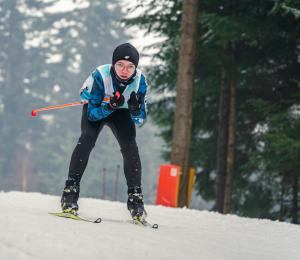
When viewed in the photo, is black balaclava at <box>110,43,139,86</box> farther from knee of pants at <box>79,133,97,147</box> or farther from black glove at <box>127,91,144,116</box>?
knee of pants at <box>79,133,97,147</box>

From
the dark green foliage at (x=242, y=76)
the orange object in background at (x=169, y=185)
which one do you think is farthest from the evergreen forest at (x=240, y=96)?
the orange object in background at (x=169, y=185)

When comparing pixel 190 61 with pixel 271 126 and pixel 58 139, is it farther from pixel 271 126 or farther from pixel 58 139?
pixel 58 139

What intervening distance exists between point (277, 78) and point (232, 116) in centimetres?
171

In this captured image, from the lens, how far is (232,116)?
37.8 ft

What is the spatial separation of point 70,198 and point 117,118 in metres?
0.85

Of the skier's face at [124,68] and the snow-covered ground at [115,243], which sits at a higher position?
the skier's face at [124,68]

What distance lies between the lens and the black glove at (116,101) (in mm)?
3469

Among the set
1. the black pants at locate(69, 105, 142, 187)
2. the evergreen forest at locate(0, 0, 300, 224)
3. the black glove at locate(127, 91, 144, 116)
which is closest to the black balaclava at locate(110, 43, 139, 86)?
the black glove at locate(127, 91, 144, 116)

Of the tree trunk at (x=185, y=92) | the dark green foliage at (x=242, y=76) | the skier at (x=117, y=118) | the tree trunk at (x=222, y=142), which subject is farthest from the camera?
the tree trunk at (x=222, y=142)

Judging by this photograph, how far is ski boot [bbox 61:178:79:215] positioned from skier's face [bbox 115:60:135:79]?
105cm

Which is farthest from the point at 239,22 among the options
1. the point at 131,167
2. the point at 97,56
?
the point at 97,56

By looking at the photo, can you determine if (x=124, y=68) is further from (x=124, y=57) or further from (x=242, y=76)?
(x=242, y=76)

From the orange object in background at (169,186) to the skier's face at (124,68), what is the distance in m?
4.26

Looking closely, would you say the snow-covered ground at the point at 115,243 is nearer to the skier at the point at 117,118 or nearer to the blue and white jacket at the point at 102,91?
the skier at the point at 117,118
